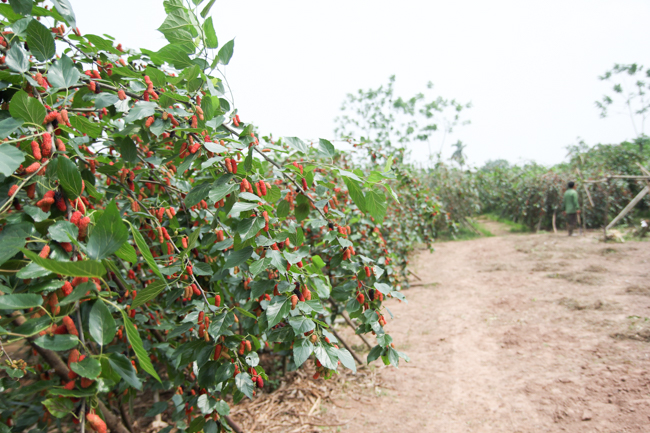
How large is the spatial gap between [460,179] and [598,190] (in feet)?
12.9

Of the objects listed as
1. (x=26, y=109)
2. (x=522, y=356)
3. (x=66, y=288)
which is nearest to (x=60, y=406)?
(x=66, y=288)

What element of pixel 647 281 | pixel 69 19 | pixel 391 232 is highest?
pixel 69 19

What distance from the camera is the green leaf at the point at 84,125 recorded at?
32.4 inches

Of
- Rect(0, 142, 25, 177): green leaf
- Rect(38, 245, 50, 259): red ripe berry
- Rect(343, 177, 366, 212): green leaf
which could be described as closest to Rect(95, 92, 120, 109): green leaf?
Rect(0, 142, 25, 177): green leaf

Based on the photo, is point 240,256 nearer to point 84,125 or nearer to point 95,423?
point 95,423

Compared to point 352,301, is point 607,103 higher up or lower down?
higher up

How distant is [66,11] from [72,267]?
881mm

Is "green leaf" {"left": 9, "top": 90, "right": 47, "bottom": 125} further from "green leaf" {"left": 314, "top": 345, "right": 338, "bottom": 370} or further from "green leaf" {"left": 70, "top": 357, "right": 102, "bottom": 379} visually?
"green leaf" {"left": 314, "top": 345, "right": 338, "bottom": 370}

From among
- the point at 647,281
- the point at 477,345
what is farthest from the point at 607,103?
the point at 477,345

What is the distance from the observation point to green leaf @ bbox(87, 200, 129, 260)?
48 centimetres

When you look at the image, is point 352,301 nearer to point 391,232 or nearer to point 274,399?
point 274,399

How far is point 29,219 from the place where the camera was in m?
0.63

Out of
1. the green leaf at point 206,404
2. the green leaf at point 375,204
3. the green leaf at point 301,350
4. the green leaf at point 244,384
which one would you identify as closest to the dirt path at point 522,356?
the green leaf at point 206,404

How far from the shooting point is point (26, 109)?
0.61 metres
